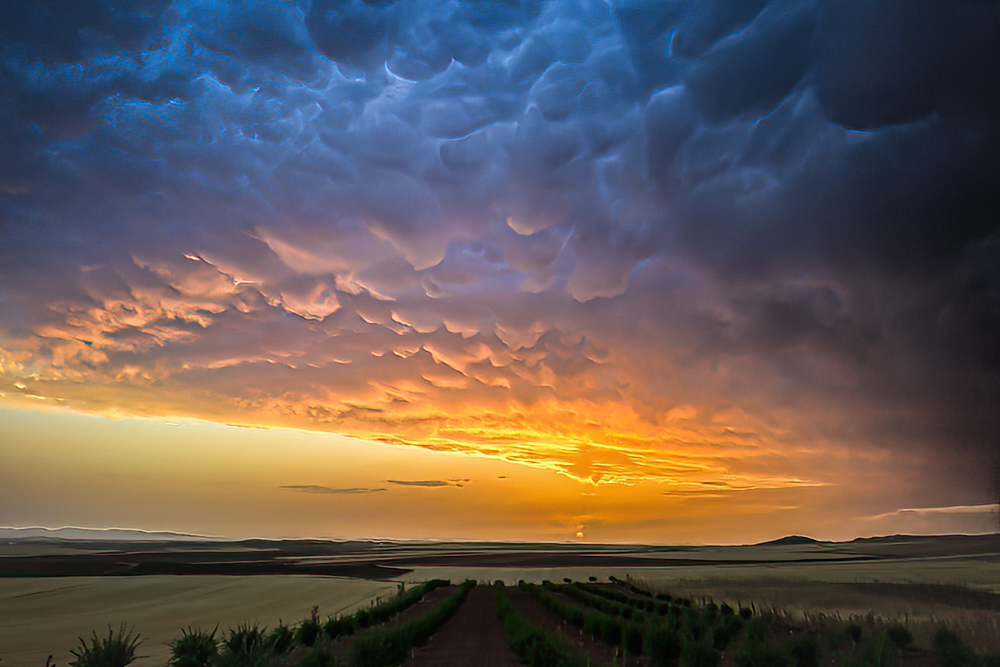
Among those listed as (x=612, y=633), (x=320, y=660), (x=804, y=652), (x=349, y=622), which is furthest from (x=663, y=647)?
(x=349, y=622)

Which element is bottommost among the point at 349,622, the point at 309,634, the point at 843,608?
the point at 843,608

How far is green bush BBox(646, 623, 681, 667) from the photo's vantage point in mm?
16641

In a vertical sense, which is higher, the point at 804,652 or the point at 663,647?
the point at 804,652

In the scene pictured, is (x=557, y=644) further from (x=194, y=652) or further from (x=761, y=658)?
(x=194, y=652)

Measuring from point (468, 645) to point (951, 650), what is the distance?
13908mm

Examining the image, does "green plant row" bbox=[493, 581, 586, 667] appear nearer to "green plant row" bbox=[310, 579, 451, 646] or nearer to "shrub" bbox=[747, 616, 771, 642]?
"shrub" bbox=[747, 616, 771, 642]

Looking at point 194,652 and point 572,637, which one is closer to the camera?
point 194,652

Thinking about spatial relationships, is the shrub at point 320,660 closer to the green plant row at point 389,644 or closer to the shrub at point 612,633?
the green plant row at point 389,644

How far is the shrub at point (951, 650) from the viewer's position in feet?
48.3

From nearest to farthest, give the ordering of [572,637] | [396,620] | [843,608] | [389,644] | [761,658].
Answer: [761,658]
[389,644]
[572,637]
[396,620]
[843,608]

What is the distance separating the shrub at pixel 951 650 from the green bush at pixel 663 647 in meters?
6.55

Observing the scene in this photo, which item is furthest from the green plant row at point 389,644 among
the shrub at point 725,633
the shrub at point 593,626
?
the shrub at point 725,633

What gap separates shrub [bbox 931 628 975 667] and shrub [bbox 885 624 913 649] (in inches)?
82.9

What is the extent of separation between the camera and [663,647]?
16750 mm
